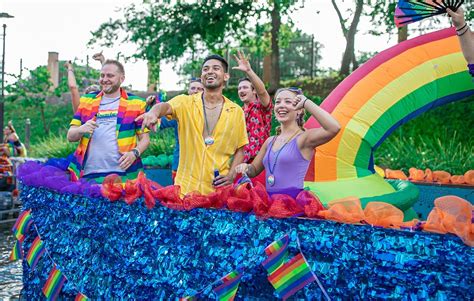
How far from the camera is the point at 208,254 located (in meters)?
3.43

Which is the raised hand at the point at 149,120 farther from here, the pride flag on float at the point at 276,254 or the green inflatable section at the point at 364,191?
the green inflatable section at the point at 364,191

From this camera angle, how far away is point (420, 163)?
10.4 m

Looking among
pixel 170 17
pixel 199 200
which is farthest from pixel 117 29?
pixel 199 200

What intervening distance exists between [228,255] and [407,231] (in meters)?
1.02

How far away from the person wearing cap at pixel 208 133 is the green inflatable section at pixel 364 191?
2.67ft

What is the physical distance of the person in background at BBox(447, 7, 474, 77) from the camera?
3457mm

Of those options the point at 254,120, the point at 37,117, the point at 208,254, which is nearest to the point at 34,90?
the point at 37,117

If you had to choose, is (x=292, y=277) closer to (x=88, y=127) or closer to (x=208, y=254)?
(x=208, y=254)

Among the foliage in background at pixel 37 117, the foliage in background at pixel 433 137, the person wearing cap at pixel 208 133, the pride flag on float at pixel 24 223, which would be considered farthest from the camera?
the foliage in background at pixel 37 117

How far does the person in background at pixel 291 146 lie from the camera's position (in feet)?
12.0

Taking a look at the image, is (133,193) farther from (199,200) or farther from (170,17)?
(170,17)

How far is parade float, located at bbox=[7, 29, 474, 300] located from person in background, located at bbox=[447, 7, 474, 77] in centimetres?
105

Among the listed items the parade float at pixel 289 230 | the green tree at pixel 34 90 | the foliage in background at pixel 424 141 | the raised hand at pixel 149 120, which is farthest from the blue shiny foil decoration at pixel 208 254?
the green tree at pixel 34 90

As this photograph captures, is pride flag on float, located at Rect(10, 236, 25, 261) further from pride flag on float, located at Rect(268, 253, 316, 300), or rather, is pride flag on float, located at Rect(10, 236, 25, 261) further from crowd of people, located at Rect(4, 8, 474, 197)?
pride flag on float, located at Rect(268, 253, 316, 300)
